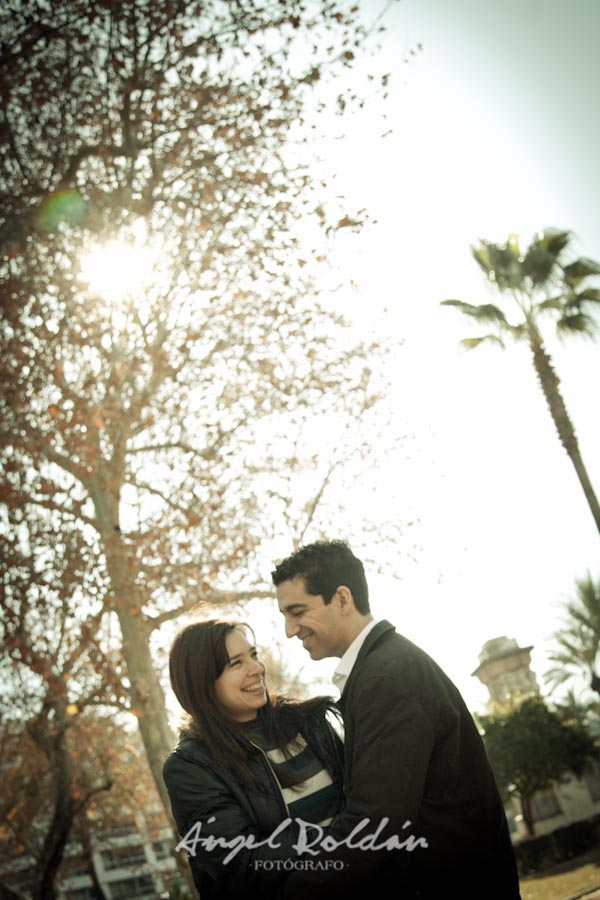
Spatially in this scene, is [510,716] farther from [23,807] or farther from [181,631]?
[181,631]

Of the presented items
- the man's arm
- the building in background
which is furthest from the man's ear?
the building in background

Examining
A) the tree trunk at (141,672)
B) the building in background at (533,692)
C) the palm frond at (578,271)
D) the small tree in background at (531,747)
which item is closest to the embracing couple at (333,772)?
the tree trunk at (141,672)

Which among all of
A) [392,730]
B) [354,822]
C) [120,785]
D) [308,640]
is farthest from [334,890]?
[120,785]

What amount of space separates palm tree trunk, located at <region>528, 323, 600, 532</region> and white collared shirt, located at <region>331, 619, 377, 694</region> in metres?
18.3

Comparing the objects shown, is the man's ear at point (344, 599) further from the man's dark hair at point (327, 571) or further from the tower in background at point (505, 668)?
the tower in background at point (505, 668)

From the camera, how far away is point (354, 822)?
2676 mm

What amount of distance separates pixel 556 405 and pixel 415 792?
19371 millimetres

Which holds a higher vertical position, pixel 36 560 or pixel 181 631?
pixel 36 560

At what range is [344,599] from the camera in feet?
11.9

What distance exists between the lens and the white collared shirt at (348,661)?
3357 mm

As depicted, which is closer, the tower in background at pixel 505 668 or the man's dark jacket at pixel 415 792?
the man's dark jacket at pixel 415 792

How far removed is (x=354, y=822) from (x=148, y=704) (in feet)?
34.4

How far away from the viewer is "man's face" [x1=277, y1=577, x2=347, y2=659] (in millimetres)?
3562

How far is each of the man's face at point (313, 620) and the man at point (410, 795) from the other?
0.90ft
